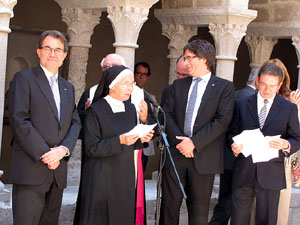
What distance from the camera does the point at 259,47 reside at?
368 inches

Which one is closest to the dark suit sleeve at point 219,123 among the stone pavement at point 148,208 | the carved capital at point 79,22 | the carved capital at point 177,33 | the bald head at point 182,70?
the bald head at point 182,70

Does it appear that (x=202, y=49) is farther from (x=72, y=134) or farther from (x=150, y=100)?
(x=72, y=134)

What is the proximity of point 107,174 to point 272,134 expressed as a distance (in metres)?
1.51

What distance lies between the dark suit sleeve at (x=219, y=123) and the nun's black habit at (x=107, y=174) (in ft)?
2.07

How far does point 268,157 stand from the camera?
195 inches

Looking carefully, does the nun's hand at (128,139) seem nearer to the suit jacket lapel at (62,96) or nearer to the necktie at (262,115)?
the suit jacket lapel at (62,96)

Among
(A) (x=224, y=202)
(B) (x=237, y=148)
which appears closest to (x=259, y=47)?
(A) (x=224, y=202)

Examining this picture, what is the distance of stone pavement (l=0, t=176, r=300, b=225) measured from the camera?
17.1 feet

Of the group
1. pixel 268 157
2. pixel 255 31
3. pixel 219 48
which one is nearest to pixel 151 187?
pixel 219 48

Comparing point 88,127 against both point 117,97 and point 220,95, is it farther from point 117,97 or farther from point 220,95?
point 220,95

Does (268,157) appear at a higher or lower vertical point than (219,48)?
lower

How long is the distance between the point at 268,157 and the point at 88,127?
156 centimetres

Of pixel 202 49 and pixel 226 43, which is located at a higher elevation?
pixel 226 43

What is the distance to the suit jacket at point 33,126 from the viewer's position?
13.8ft
